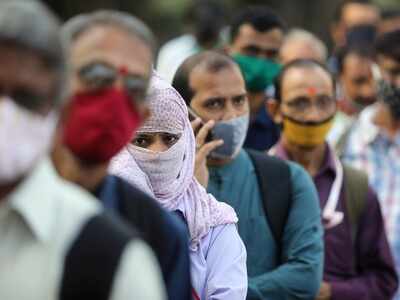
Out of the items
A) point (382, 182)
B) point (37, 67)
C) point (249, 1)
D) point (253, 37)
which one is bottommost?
point (249, 1)

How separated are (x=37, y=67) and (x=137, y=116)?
0.44m

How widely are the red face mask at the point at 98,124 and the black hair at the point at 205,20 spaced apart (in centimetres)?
947

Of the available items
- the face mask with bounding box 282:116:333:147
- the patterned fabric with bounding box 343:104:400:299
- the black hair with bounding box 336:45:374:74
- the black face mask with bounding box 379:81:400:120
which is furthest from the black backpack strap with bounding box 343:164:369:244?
the black hair with bounding box 336:45:374:74

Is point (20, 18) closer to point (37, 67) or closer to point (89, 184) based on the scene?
point (37, 67)

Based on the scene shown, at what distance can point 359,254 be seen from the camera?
286 inches

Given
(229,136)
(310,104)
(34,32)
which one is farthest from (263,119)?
(34,32)

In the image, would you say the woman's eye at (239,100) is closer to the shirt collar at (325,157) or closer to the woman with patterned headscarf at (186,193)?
the shirt collar at (325,157)

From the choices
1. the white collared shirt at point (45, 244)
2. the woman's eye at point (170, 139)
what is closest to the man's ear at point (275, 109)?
the woman's eye at point (170, 139)

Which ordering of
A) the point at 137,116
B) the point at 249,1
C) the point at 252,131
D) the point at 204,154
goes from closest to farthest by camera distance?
the point at 137,116
the point at 204,154
the point at 252,131
the point at 249,1

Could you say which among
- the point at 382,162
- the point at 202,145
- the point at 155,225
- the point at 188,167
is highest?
the point at 155,225

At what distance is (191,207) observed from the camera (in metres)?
5.38

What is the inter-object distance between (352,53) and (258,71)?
230cm

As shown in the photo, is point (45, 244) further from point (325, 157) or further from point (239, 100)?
point (325, 157)

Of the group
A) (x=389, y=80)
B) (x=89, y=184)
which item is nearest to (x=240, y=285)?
(x=89, y=184)
